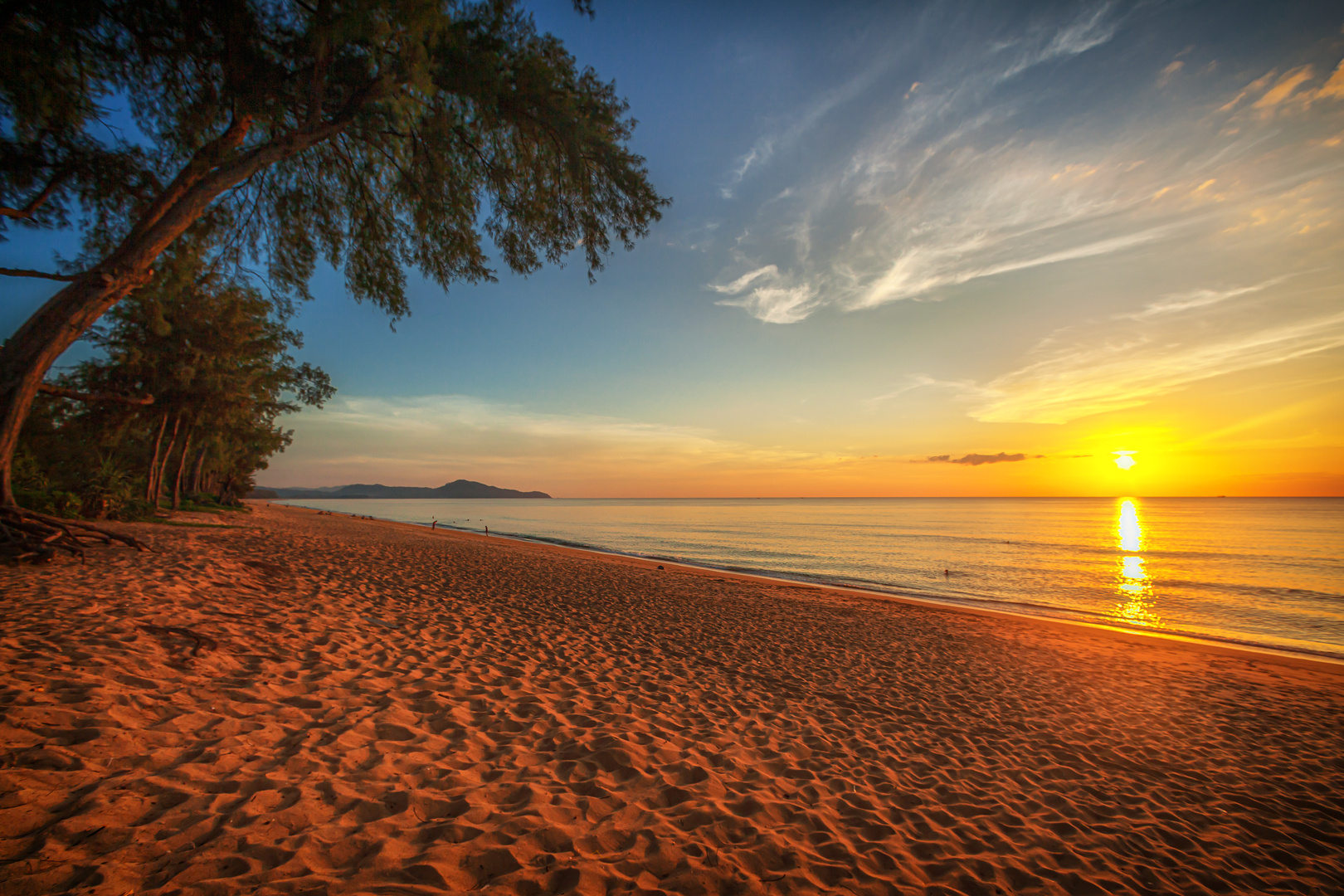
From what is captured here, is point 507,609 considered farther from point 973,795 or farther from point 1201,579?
point 1201,579

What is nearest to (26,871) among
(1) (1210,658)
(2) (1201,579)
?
(1) (1210,658)

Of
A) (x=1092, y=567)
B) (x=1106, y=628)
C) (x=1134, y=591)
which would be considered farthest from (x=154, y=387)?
(x=1092, y=567)

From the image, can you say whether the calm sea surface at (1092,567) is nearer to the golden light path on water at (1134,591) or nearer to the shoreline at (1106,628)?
the golden light path on water at (1134,591)

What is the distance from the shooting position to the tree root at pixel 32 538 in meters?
7.26

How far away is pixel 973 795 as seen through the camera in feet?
15.6

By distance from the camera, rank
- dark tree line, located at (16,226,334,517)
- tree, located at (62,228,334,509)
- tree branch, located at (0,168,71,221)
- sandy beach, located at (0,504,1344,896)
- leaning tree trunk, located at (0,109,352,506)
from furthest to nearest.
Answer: tree, located at (62,228,334,509)
dark tree line, located at (16,226,334,517)
tree branch, located at (0,168,71,221)
leaning tree trunk, located at (0,109,352,506)
sandy beach, located at (0,504,1344,896)

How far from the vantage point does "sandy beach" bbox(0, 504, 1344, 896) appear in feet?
10.0

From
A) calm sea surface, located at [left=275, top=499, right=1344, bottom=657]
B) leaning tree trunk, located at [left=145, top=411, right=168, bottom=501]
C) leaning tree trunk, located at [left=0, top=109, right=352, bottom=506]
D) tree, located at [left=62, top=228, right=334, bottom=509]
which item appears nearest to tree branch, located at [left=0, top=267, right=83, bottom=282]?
leaning tree trunk, located at [left=0, top=109, right=352, bottom=506]

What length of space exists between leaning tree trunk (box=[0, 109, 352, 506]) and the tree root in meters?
0.26

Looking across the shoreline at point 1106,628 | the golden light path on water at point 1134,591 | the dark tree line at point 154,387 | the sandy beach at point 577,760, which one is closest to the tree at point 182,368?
the dark tree line at point 154,387

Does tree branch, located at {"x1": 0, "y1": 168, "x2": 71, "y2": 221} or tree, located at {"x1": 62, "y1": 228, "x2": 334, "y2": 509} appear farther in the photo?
tree, located at {"x1": 62, "y1": 228, "x2": 334, "y2": 509}

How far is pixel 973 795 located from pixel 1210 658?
1071 cm

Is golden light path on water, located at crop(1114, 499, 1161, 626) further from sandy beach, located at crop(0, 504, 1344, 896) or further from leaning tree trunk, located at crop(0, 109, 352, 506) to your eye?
leaning tree trunk, located at crop(0, 109, 352, 506)

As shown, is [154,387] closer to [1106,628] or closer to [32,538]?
[32,538]
